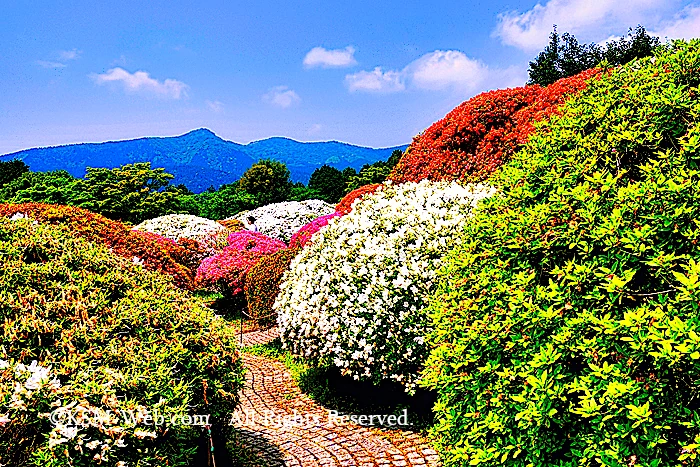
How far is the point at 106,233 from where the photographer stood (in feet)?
31.1

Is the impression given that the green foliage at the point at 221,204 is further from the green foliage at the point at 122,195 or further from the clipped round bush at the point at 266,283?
the clipped round bush at the point at 266,283

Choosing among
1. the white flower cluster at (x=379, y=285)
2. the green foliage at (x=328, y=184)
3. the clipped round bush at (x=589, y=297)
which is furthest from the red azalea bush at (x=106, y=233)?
the green foliage at (x=328, y=184)

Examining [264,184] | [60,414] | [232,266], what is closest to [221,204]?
[264,184]

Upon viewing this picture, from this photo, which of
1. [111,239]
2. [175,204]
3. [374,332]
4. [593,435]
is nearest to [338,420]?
[374,332]

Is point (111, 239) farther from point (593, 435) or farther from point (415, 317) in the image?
point (593, 435)

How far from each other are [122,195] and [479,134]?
26.4 meters

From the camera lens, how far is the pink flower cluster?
14.2 meters

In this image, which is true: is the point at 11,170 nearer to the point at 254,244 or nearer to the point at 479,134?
the point at 254,244

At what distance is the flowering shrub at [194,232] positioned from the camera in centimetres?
1653

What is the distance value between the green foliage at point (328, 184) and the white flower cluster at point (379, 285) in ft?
131

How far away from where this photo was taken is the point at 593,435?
1985mm

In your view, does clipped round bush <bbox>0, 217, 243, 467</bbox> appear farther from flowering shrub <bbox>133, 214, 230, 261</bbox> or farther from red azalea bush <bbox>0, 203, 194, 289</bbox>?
flowering shrub <bbox>133, 214, 230, 261</bbox>

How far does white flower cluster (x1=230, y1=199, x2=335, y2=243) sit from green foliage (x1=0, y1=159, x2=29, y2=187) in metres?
26.3

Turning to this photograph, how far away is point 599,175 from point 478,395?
106cm
